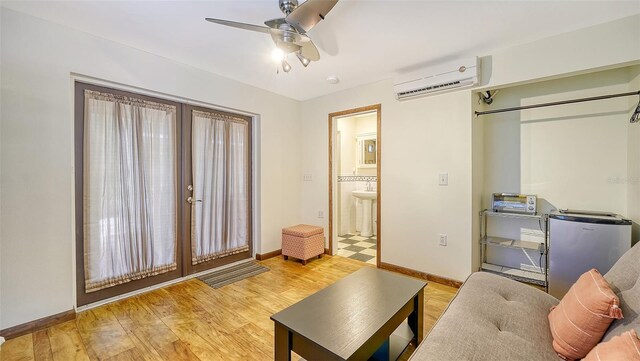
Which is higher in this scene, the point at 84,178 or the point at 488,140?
the point at 488,140

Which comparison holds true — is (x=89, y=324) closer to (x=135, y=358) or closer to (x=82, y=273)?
(x=82, y=273)

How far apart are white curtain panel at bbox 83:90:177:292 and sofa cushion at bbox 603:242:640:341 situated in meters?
3.28

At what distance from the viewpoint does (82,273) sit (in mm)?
2287

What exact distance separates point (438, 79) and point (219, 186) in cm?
274

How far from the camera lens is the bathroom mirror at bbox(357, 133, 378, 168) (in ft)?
16.2

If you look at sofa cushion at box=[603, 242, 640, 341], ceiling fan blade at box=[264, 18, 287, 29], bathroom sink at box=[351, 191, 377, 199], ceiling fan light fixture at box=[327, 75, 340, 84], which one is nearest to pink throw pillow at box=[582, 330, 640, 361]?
sofa cushion at box=[603, 242, 640, 341]

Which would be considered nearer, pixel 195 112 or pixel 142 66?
pixel 142 66

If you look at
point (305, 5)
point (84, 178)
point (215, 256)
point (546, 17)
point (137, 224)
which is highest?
point (546, 17)

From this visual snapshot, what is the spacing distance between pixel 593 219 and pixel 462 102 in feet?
4.81

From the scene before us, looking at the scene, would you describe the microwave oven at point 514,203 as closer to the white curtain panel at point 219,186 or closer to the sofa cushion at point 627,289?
the sofa cushion at point 627,289

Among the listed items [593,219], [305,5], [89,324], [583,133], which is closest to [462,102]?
[583,133]

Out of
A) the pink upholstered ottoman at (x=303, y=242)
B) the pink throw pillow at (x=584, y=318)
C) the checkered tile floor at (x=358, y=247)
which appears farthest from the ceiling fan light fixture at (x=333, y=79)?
the pink throw pillow at (x=584, y=318)

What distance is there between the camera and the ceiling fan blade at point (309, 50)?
1889 mm

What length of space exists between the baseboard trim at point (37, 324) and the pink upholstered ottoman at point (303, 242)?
7.03ft
